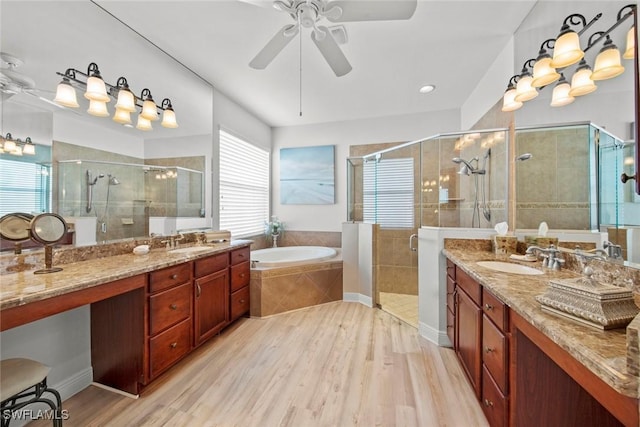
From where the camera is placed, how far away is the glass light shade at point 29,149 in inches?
60.0

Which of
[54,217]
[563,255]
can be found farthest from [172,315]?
[563,255]

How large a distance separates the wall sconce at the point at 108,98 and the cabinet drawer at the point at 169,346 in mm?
1666

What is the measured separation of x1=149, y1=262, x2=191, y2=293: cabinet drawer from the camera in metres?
1.74

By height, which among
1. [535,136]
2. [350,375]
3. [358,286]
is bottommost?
[350,375]

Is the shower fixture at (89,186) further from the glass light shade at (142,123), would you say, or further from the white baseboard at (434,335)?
the white baseboard at (434,335)

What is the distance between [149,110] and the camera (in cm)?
219

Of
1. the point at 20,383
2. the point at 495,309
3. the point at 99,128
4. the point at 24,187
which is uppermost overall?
the point at 99,128

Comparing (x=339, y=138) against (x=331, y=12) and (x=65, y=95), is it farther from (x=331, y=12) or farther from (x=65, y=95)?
(x=65, y=95)

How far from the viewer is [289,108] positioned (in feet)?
12.3

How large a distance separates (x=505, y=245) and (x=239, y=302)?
2.54 metres

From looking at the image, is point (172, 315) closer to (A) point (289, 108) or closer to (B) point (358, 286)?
(B) point (358, 286)

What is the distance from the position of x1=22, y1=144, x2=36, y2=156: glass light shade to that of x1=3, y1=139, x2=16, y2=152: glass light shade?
1.8 inches

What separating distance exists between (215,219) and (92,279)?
6.10ft

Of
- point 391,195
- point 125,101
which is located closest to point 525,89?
point 391,195
